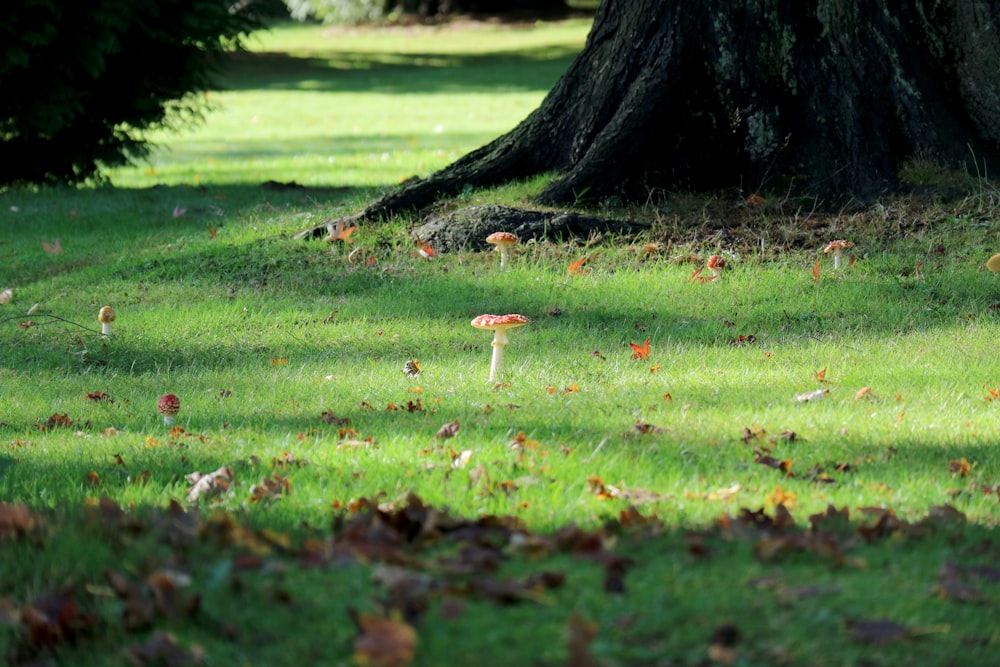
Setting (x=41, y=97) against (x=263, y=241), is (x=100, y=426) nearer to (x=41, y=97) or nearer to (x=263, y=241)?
(x=263, y=241)

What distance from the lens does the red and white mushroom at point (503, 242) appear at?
7.77 meters

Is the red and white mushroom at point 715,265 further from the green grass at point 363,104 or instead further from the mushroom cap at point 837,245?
the green grass at point 363,104

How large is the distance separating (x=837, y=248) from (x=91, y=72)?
8.99 metres

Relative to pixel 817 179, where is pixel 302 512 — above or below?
below

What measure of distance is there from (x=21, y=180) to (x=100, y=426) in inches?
396

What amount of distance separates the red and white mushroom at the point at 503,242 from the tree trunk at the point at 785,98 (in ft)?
3.09

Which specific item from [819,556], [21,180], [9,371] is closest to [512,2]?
[21,180]

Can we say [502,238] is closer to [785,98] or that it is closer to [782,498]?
[785,98]

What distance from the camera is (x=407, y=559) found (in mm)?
3137

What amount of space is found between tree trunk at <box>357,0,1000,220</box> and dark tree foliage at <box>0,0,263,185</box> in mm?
5636

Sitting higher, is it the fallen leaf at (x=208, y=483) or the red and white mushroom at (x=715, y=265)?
the red and white mushroom at (x=715, y=265)

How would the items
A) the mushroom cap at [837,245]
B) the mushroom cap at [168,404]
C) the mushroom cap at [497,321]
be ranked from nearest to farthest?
the mushroom cap at [168,404] → the mushroom cap at [497,321] → the mushroom cap at [837,245]

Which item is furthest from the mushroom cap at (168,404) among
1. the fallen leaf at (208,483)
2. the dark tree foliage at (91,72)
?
the dark tree foliage at (91,72)

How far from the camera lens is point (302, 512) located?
3.92m
